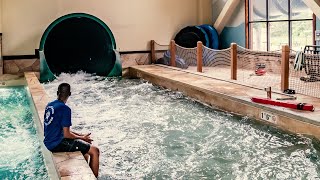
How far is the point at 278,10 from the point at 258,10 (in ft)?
3.12

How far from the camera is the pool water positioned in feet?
14.4

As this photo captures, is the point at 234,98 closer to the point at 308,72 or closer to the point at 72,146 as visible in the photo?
the point at 308,72

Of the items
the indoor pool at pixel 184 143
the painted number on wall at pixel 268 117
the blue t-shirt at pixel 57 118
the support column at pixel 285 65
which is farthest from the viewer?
the support column at pixel 285 65

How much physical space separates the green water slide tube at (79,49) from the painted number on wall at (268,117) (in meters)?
6.67

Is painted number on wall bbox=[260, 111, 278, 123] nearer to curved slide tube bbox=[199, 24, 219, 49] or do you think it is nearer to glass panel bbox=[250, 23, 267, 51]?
glass panel bbox=[250, 23, 267, 51]

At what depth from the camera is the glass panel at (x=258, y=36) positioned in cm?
1213

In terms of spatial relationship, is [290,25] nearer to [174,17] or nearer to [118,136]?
[174,17]

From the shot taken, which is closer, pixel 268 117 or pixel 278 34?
pixel 268 117

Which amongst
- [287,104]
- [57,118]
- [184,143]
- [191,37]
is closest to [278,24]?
[191,37]

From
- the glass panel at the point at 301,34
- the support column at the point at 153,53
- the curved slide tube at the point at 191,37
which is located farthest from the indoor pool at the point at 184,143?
the support column at the point at 153,53

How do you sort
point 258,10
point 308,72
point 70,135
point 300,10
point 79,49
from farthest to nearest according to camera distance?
point 79,49 → point 258,10 → point 300,10 → point 308,72 → point 70,135

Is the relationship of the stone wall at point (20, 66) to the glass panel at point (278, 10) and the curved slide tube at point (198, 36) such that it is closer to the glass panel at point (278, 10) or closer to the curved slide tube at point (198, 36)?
the curved slide tube at point (198, 36)

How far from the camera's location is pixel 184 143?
5.48m

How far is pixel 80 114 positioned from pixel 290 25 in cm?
639
